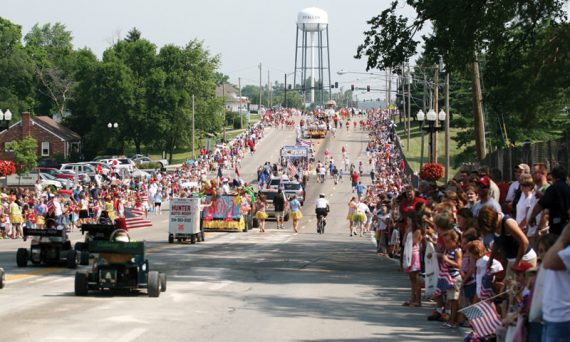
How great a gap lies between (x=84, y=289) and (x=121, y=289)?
1.05 meters

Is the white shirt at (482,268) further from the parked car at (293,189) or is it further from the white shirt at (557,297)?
the parked car at (293,189)

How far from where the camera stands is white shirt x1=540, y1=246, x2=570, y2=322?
28.5 ft

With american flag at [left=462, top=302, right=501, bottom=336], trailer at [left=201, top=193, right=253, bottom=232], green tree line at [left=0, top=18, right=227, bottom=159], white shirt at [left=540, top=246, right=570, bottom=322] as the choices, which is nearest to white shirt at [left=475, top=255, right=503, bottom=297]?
american flag at [left=462, top=302, right=501, bottom=336]

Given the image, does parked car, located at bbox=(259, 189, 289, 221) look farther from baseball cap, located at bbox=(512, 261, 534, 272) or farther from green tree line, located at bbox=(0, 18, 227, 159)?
green tree line, located at bbox=(0, 18, 227, 159)

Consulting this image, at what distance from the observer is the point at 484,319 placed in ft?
37.0

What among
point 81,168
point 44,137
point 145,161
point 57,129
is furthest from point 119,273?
point 57,129

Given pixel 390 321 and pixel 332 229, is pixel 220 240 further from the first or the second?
pixel 390 321

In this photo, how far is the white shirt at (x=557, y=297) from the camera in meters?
8.68

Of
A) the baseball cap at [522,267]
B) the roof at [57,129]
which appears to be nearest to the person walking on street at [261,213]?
the baseball cap at [522,267]

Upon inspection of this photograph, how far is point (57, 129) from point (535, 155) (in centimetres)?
9754

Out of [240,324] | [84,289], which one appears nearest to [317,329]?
[240,324]

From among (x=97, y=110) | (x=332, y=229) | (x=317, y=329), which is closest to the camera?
(x=317, y=329)

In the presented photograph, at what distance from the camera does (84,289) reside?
19.3m

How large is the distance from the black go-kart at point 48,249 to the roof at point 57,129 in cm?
9284
